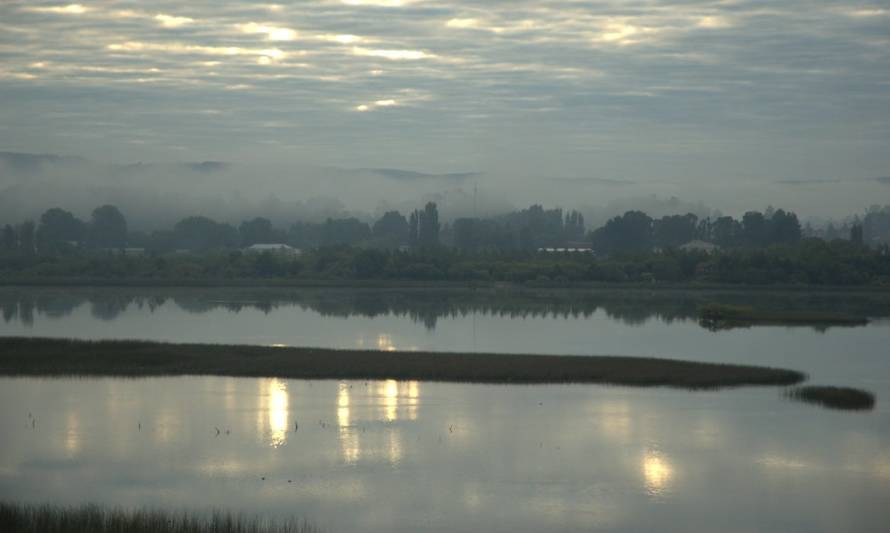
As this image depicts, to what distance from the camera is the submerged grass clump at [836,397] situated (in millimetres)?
32469

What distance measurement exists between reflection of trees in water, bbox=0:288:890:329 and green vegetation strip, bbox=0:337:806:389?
18662 mm

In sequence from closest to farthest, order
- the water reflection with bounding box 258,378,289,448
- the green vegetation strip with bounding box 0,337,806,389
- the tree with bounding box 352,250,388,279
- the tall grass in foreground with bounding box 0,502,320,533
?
1. the tall grass in foreground with bounding box 0,502,320,533
2. the water reflection with bounding box 258,378,289,448
3. the green vegetation strip with bounding box 0,337,806,389
4. the tree with bounding box 352,250,388,279

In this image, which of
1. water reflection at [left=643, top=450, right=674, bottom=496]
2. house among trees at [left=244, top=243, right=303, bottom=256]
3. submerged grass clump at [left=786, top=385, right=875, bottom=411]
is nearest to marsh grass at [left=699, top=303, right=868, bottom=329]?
submerged grass clump at [left=786, top=385, right=875, bottom=411]

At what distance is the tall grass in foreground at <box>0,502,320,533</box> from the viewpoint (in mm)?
17188

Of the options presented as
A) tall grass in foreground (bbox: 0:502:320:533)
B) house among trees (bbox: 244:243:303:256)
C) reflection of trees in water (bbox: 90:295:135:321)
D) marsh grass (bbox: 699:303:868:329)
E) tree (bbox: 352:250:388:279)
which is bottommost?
marsh grass (bbox: 699:303:868:329)

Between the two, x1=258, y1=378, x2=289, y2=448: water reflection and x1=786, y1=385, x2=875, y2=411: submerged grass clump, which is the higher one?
x1=258, y1=378, x2=289, y2=448: water reflection

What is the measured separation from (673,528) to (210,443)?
11197mm

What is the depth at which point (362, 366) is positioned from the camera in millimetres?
38219

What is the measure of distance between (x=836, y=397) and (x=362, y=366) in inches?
617

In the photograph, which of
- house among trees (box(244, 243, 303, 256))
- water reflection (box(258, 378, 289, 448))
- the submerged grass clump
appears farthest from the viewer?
house among trees (box(244, 243, 303, 256))

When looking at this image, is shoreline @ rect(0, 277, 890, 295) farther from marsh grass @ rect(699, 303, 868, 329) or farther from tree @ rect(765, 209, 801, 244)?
tree @ rect(765, 209, 801, 244)

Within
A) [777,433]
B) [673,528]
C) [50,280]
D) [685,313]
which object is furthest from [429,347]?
[50,280]

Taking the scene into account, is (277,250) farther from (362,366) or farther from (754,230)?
(362,366)

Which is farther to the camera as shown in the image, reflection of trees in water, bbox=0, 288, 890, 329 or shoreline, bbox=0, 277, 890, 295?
shoreline, bbox=0, 277, 890, 295
